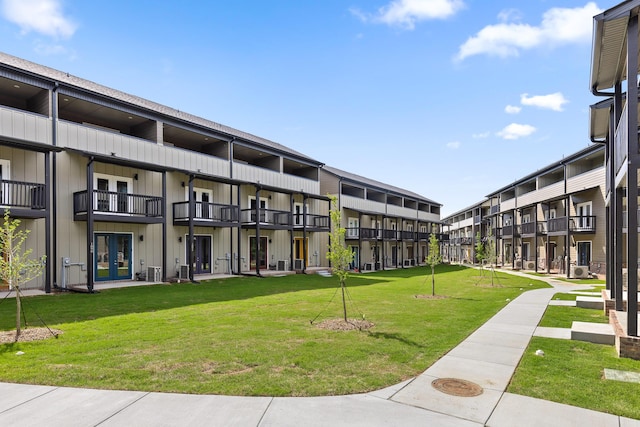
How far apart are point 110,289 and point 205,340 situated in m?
10.8

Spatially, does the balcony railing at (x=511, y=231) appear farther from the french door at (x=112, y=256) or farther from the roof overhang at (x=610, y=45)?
the french door at (x=112, y=256)

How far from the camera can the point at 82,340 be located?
7.60 metres

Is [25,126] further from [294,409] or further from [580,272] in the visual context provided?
[580,272]

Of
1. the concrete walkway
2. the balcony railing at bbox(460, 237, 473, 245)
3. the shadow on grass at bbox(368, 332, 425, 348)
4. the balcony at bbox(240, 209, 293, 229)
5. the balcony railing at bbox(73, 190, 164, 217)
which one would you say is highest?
the balcony railing at bbox(73, 190, 164, 217)

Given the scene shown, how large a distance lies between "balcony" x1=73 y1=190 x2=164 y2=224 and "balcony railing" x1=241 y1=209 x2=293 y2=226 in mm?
6338

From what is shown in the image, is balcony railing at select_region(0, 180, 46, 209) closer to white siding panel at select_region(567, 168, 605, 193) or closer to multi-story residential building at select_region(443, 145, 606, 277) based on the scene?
multi-story residential building at select_region(443, 145, 606, 277)

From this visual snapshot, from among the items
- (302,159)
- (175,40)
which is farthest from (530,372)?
(302,159)

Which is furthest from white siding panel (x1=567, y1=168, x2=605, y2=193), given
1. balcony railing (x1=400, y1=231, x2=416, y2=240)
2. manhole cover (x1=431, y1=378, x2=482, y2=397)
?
manhole cover (x1=431, y1=378, x2=482, y2=397)

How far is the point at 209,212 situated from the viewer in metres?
22.1

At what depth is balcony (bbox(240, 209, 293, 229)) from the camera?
Result: 24875mm

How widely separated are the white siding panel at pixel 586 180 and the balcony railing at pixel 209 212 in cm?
2414

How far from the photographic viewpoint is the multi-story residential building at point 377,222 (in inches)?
1324

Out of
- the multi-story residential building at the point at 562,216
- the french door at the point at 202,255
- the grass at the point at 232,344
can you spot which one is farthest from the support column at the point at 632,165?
the multi-story residential building at the point at 562,216

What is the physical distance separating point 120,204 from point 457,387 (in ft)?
57.9
